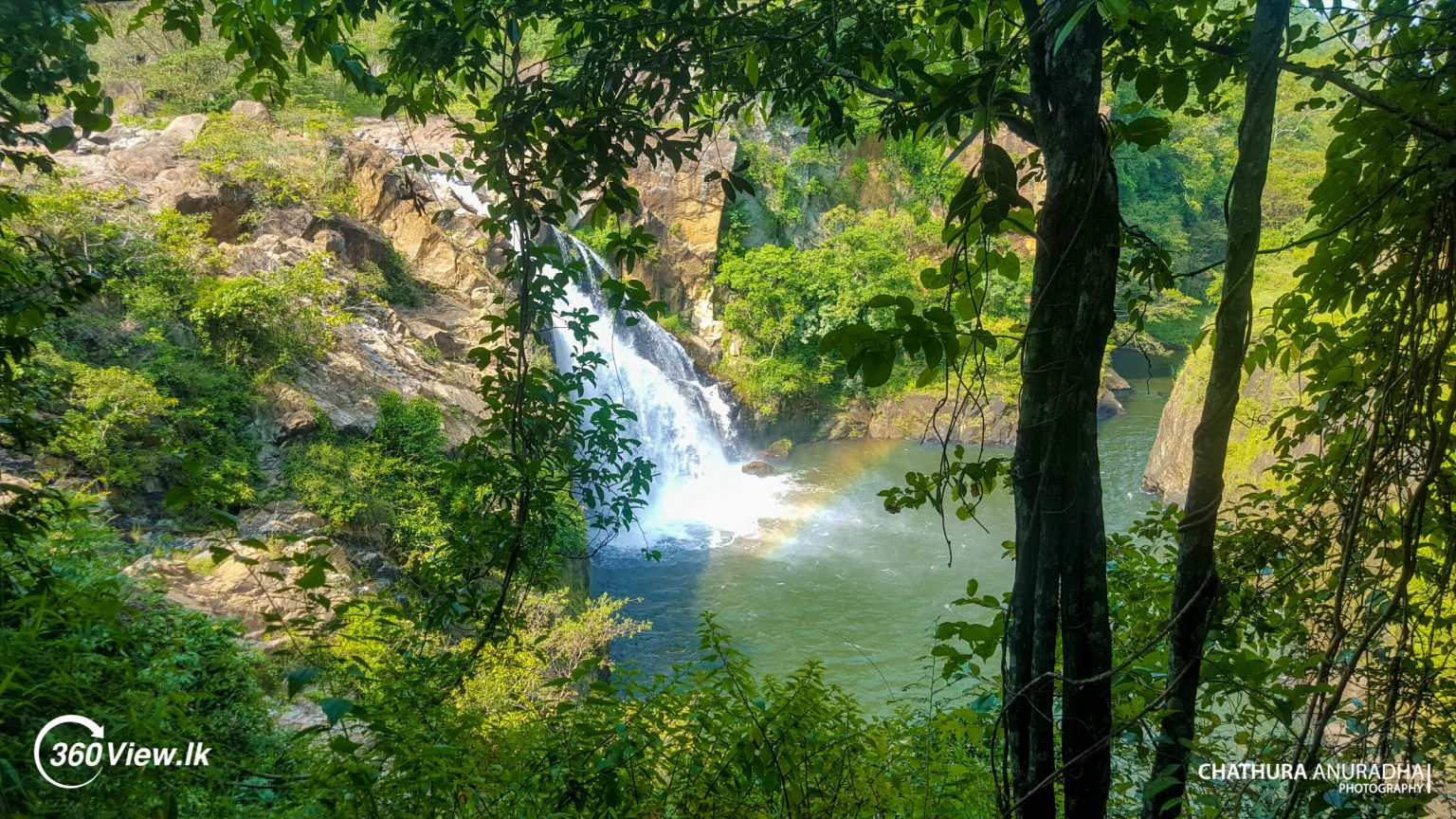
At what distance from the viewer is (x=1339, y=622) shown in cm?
133

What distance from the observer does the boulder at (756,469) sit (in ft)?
51.3

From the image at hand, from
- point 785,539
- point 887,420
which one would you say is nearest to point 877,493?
point 785,539

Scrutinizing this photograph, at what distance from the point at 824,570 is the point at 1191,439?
200 inches

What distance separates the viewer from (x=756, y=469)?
1575 cm

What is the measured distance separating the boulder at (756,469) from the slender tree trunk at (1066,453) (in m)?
14.0

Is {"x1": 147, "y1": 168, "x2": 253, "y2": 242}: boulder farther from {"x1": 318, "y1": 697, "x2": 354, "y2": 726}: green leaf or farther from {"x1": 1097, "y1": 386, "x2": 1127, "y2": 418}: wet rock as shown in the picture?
{"x1": 1097, "y1": 386, "x2": 1127, "y2": 418}: wet rock

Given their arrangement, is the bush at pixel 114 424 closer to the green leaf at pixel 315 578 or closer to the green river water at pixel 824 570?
the green river water at pixel 824 570

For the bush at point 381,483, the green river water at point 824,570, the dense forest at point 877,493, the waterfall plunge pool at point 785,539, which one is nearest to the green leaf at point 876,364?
the dense forest at point 877,493

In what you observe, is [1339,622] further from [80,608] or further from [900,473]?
[900,473]

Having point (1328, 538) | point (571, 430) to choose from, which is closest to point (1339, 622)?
point (1328, 538)

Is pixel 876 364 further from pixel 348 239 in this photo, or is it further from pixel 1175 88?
pixel 348 239

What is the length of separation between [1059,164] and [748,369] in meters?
16.1

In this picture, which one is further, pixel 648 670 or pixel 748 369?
pixel 748 369

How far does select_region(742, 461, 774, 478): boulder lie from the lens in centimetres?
1565
